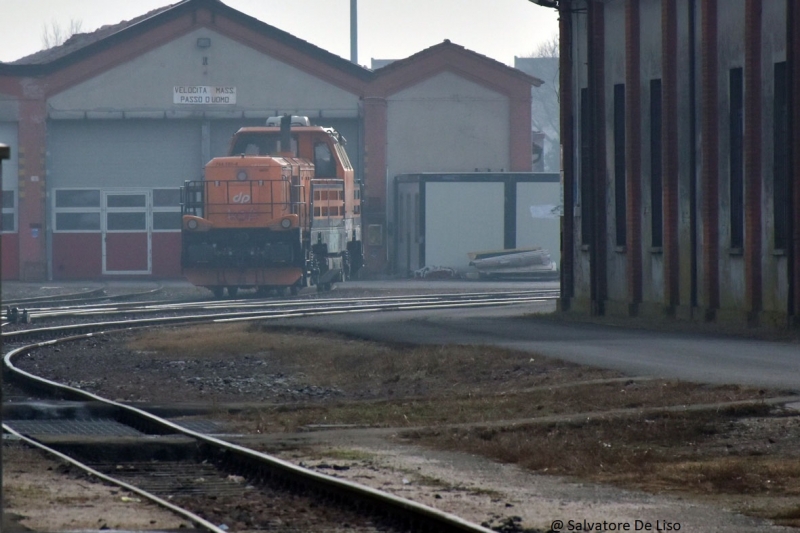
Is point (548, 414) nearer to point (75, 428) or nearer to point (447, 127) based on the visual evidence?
point (75, 428)

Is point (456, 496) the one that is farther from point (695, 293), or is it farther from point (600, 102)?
point (600, 102)

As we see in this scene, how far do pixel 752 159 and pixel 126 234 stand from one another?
97.2 feet

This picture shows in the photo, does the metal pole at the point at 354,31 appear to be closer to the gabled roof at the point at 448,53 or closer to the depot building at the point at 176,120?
the gabled roof at the point at 448,53

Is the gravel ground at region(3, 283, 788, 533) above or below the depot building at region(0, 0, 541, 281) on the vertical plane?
below

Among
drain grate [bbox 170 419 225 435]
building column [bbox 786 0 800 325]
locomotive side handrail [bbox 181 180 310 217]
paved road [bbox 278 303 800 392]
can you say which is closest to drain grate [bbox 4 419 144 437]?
drain grate [bbox 170 419 225 435]

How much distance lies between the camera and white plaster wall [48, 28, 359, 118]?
45.0m

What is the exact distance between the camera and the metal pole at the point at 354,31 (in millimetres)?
67375

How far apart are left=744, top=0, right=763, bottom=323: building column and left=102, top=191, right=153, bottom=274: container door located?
2900 centimetres

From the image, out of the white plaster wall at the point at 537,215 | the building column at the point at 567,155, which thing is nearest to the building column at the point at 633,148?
the building column at the point at 567,155

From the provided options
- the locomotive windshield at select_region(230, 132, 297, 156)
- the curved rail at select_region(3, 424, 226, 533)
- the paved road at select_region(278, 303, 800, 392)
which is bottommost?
the curved rail at select_region(3, 424, 226, 533)

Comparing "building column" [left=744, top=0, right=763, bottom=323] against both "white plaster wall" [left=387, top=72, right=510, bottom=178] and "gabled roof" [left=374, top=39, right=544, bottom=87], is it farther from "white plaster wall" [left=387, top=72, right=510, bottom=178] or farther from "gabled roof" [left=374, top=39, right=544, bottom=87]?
"white plaster wall" [left=387, top=72, right=510, bottom=178]

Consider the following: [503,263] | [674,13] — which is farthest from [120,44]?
[674,13]

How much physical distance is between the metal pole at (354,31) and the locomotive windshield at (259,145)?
3377cm

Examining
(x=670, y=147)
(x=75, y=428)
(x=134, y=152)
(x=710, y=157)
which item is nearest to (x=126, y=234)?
(x=134, y=152)
